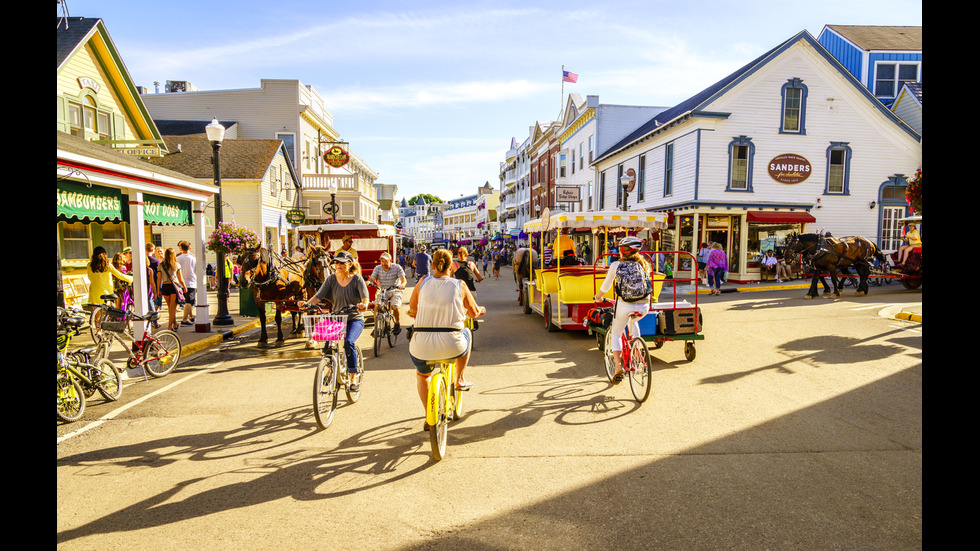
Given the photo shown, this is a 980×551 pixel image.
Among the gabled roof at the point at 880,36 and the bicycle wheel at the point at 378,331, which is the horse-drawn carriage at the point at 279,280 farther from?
the gabled roof at the point at 880,36

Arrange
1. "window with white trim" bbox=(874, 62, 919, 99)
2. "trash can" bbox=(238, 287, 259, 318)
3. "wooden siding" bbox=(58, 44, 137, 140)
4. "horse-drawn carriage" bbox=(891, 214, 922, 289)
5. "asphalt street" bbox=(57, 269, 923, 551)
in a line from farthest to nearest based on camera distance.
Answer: "window with white trim" bbox=(874, 62, 919, 99) → "horse-drawn carriage" bbox=(891, 214, 922, 289) → "wooden siding" bbox=(58, 44, 137, 140) → "trash can" bbox=(238, 287, 259, 318) → "asphalt street" bbox=(57, 269, 923, 551)

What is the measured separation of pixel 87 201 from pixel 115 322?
83.3 inches

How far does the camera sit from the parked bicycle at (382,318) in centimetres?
958

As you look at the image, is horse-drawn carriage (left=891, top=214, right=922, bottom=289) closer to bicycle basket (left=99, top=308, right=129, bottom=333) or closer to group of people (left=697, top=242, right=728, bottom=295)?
group of people (left=697, top=242, right=728, bottom=295)

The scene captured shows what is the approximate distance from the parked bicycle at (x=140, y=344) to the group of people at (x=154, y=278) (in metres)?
1.97

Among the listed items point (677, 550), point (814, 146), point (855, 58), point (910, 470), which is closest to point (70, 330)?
point (677, 550)

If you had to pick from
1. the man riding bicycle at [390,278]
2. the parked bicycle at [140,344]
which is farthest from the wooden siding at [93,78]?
the man riding bicycle at [390,278]

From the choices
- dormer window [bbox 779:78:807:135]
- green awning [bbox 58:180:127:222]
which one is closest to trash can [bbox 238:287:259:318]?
green awning [bbox 58:180:127:222]

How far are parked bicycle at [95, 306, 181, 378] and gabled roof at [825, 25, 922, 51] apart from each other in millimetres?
39066

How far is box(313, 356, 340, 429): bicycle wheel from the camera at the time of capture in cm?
557

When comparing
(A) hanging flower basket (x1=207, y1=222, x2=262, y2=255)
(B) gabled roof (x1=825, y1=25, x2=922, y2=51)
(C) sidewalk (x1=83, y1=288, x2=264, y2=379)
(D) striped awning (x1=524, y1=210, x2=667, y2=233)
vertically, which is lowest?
(C) sidewalk (x1=83, y1=288, x2=264, y2=379)

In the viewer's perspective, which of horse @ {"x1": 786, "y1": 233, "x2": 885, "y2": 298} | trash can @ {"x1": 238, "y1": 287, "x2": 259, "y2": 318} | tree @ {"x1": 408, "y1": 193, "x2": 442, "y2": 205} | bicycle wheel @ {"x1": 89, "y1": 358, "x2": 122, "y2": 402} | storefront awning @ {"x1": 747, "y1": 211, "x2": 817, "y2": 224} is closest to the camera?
bicycle wheel @ {"x1": 89, "y1": 358, "x2": 122, "y2": 402}
